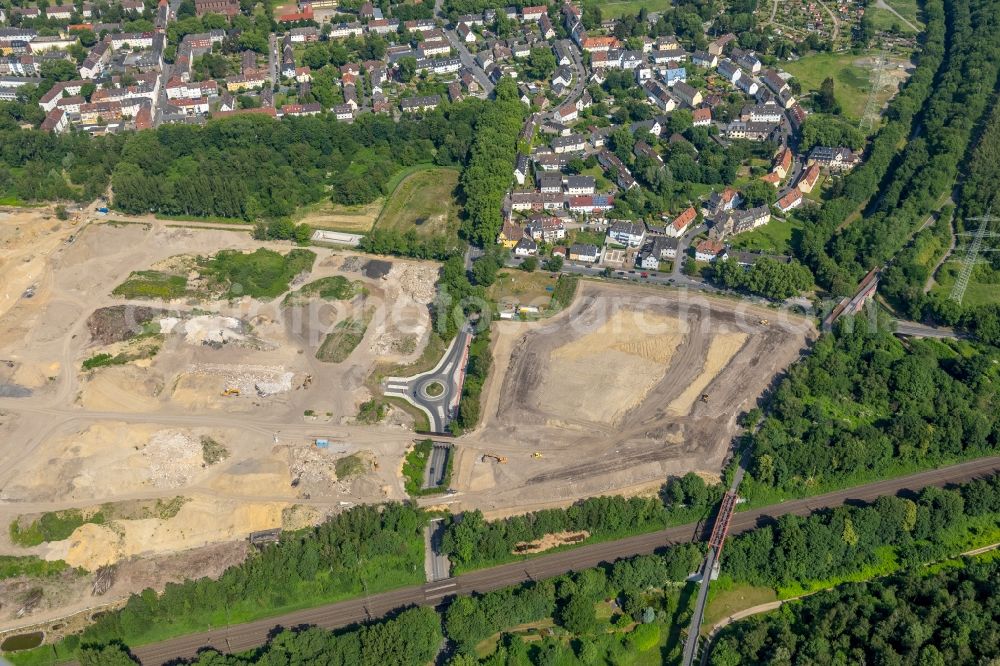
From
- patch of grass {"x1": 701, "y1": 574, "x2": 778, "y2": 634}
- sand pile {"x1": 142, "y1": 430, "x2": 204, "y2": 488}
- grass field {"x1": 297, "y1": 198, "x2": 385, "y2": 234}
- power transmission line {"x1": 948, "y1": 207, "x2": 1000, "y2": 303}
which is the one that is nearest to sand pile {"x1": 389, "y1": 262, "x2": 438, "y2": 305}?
grass field {"x1": 297, "y1": 198, "x2": 385, "y2": 234}

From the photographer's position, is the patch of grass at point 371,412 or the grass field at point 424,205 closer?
the patch of grass at point 371,412

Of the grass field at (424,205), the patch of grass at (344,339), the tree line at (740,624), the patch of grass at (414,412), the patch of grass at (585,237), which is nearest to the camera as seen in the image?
the tree line at (740,624)

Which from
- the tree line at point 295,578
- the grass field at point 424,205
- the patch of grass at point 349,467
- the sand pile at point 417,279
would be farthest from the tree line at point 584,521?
the grass field at point 424,205

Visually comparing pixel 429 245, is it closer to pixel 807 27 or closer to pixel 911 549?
pixel 911 549

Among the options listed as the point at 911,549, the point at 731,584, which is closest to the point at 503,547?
the point at 731,584

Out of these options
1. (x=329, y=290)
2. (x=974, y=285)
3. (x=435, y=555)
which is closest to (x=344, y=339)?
(x=329, y=290)

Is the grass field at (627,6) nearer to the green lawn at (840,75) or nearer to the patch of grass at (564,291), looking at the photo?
the green lawn at (840,75)
